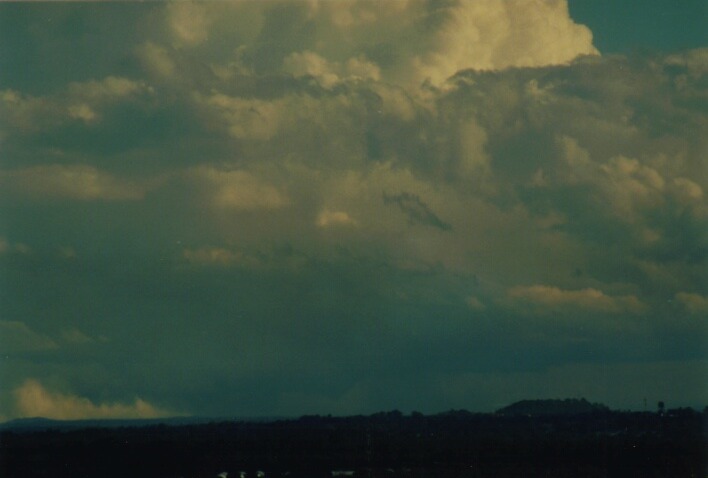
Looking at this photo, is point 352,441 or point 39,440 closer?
point 352,441

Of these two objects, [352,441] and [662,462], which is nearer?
[662,462]

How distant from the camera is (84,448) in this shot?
4680 inches

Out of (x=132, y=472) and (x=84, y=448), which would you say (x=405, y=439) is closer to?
(x=84, y=448)

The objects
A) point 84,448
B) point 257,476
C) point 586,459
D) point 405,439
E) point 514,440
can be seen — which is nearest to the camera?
point 257,476

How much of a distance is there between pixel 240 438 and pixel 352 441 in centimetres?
2049

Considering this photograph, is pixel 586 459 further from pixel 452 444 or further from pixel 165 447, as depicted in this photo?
pixel 165 447

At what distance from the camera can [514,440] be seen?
128 meters

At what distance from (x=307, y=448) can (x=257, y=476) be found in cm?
3142

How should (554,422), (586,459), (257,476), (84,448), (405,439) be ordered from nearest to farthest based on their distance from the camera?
(257,476) < (586,459) < (84,448) < (405,439) < (554,422)

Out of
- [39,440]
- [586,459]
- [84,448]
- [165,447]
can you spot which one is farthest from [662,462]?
[39,440]

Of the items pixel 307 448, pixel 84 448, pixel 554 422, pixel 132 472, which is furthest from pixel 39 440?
pixel 554 422

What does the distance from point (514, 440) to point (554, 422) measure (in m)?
60.1

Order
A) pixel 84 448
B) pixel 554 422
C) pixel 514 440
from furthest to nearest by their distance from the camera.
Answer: pixel 554 422
pixel 514 440
pixel 84 448

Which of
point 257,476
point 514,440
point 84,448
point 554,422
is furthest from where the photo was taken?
point 554,422
